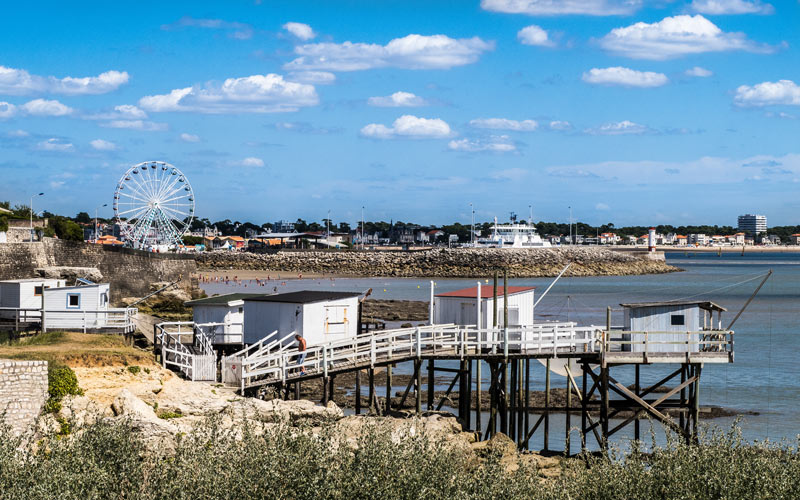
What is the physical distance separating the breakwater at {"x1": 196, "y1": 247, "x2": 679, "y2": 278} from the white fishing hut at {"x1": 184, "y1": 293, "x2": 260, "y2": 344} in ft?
337

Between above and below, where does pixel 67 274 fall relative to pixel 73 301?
above

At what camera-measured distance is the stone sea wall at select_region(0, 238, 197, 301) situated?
5406 centimetres

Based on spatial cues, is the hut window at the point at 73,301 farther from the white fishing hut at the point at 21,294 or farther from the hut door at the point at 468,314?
the hut door at the point at 468,314

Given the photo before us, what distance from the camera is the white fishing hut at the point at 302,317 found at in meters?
28.3

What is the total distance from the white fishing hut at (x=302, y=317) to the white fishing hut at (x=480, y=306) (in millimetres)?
3013

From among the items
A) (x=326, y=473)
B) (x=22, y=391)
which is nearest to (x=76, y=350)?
(x=22, y=391)

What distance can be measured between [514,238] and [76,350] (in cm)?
13280

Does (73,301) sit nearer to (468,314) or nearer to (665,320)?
(468,314)

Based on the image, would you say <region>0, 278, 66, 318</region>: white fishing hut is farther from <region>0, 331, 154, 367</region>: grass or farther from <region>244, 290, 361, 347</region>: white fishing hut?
<region>244, 290, 361, 347</region>: white fishing hut

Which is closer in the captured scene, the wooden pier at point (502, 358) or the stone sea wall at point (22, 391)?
the stone sea wall at point (22, 391)

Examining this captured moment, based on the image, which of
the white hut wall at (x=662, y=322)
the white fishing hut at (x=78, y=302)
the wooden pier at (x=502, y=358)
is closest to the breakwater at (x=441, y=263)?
the white fishing hut at (x=78, y=302)

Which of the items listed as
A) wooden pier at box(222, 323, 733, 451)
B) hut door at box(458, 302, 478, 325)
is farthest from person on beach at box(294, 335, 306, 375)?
hut door at box(458, 302, 478, 325)

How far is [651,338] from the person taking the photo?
88.1 feet

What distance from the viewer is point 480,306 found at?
2806 centimetres
